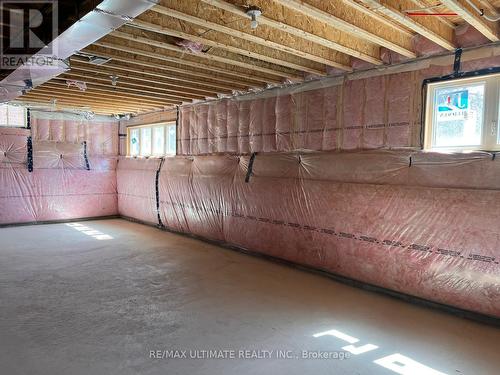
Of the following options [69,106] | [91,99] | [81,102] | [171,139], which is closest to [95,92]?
[91,99]

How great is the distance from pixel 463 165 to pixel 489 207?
0.42 metres

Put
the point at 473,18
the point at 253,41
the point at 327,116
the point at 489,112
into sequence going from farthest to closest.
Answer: the point at 327,116 < the point at 253,41 < the point at 489,112 < the point at 473,18

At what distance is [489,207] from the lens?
3.05 metres

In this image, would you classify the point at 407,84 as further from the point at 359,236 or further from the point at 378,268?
the point at 378,268

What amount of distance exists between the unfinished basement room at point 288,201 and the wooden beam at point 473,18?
2 cm

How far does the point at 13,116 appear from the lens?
293 inches

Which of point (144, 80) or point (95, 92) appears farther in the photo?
point (95, 92)

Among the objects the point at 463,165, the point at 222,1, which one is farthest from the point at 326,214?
the point at 222,1

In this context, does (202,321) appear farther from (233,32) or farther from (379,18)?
(379,18)

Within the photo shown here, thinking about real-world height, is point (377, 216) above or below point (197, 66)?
below

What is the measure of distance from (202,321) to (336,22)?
2717 millimetres

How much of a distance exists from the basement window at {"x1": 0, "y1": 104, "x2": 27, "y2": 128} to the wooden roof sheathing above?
2.30 m

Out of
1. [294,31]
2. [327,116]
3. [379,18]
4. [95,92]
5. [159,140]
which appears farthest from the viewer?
[159,140]
